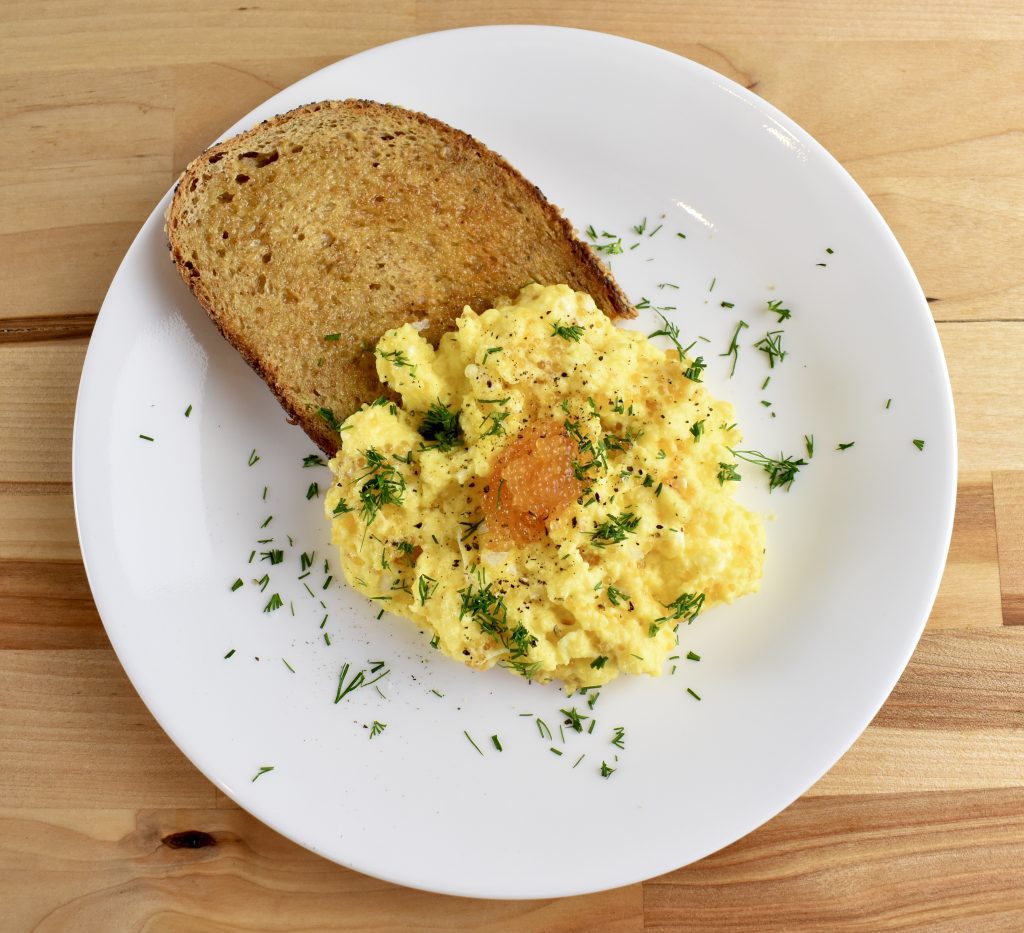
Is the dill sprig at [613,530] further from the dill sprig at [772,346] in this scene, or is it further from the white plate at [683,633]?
the dill sprig at [772,346]

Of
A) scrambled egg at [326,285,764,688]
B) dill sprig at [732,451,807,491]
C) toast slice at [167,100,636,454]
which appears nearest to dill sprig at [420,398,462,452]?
scrambled egg at [326,285,764,688]

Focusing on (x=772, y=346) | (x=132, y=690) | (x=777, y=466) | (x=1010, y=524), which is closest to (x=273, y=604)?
(x=132, y=690)

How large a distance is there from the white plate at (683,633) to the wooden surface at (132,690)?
0.33 metres

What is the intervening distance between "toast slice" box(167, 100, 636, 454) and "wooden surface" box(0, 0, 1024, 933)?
1.49 ft

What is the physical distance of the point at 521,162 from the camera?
294cm

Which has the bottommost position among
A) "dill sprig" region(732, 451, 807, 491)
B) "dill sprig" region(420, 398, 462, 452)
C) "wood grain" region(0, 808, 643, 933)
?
"wood grain" region(0, 808, 643, 933)

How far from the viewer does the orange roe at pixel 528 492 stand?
7.95ft

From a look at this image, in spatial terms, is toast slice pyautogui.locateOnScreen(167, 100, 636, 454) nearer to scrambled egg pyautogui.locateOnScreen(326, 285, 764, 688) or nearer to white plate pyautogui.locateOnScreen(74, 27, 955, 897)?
white plate pyautogui.locateOnScreen(74, 27, 955, 897)

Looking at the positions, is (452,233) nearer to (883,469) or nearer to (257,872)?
(883,469)

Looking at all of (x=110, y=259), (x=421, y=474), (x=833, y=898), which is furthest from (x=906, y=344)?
(x=110, y=259)

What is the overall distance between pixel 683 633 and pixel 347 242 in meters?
1.67

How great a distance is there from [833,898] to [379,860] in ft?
5.01

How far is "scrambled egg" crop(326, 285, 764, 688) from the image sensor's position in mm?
2436

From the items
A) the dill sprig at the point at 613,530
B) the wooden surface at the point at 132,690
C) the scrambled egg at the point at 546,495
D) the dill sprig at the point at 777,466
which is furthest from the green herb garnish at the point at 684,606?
the wooden surface at the point at 132,690
